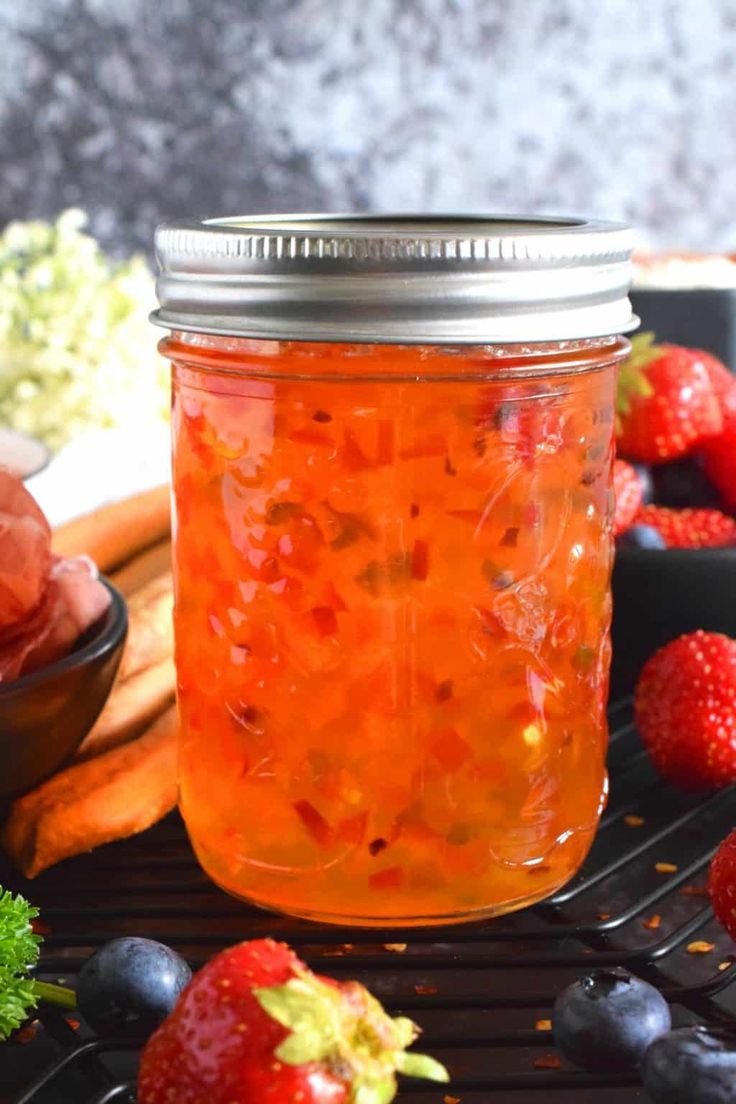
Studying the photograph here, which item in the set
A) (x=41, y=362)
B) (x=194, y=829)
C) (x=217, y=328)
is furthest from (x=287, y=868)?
(x=41, y=362)

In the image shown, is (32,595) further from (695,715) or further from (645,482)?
(645,482)

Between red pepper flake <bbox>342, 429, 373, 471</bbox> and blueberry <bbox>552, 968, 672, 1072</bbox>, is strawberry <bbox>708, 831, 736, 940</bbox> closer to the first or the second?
blueberry <bbox>552, 968, 672, 1072</bbox>

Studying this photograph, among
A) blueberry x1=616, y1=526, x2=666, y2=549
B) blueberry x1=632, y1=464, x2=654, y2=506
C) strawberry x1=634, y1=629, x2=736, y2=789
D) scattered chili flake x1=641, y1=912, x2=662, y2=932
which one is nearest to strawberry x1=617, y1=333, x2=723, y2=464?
blueberry x1=632, y1=464, x2=654, y2=506

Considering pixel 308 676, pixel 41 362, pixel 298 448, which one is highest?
pixel 298 448

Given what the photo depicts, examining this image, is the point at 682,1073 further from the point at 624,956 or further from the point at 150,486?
the point at 150,486

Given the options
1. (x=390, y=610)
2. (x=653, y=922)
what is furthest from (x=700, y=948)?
(x=390, y=610)

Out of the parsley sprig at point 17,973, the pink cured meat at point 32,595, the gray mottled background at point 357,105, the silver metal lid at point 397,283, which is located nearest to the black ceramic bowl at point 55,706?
the pink cured meat at point 32,595
